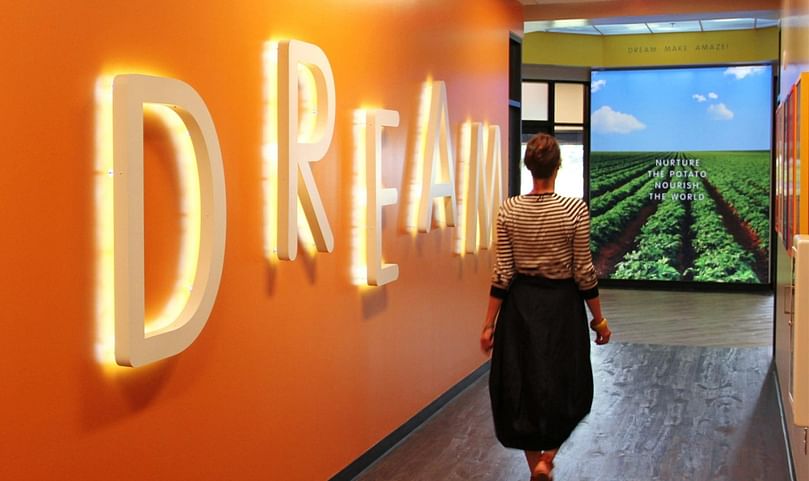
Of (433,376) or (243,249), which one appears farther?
(433,376)

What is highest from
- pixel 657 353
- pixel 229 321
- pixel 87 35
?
pixel 87 35

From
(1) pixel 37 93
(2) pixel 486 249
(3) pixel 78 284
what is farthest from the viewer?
(2) pixel 486 249

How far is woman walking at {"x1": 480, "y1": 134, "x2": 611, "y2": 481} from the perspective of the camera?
13.5ft

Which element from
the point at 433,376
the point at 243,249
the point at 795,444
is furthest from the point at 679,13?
the point at 243,249

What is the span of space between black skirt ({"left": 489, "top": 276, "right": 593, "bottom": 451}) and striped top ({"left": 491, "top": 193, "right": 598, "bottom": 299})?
0.06m

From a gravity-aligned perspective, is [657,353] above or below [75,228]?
below

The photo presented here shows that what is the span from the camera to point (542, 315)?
415 cm

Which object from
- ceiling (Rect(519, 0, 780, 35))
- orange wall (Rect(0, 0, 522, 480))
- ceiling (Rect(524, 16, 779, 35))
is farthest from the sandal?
ceiling (Rect(524, 16, 779, 35))

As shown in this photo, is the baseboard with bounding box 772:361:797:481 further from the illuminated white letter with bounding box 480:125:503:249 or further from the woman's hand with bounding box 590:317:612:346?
the illuminated white letter with bounding box 480:125:503:249

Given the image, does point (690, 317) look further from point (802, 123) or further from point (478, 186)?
point (802, 123)

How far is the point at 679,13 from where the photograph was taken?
8391 millimetres

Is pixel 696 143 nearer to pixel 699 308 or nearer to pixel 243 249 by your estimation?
pixel 699 308

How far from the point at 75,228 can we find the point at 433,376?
371 cm

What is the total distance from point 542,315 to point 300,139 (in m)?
1.26
